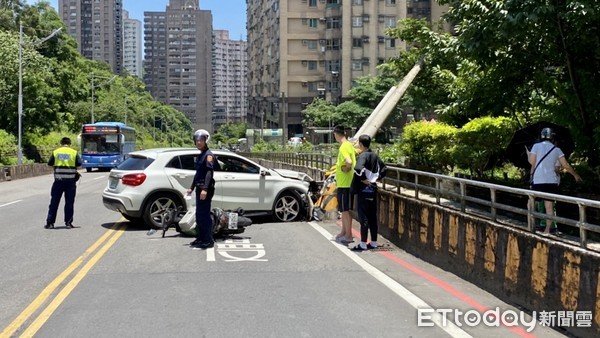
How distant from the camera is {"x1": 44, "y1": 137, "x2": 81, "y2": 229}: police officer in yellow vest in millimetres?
12555

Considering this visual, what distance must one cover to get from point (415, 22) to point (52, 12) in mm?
72334

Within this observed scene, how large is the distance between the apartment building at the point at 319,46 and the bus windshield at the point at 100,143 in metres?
42.7

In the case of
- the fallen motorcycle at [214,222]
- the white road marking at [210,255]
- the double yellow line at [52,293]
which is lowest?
the white road marking at [210,255]

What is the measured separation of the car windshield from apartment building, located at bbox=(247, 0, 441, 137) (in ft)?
A: 229

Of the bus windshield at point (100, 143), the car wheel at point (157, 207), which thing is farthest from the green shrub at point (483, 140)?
the bus windshield at point (100, 143)

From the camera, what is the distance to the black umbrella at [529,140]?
1042 centimetres

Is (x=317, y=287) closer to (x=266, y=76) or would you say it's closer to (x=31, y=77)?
(x=31, y=77)

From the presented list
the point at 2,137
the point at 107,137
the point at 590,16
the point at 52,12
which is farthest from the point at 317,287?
the point at 52,12

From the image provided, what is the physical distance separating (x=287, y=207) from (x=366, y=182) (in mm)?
4087

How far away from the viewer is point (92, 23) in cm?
15938

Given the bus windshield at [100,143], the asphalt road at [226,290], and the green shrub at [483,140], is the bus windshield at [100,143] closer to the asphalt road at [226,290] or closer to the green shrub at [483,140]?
the green shrub at [483,140]

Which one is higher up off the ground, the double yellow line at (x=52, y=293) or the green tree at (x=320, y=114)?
the green tree at (x=320, y=114)

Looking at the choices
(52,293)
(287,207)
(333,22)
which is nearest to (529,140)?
(287,207)

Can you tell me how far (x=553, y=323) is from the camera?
232 inches
